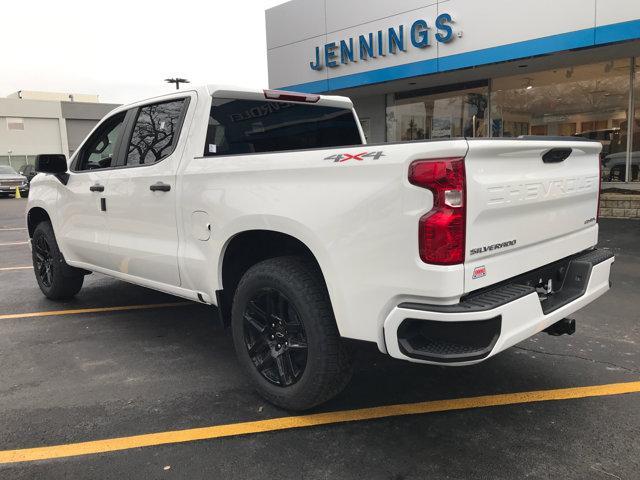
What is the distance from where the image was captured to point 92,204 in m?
4.65

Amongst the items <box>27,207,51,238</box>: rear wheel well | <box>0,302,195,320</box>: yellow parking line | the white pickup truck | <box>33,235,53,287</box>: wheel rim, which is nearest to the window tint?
the white pickup truck

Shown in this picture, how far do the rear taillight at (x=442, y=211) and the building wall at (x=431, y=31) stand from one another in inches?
352

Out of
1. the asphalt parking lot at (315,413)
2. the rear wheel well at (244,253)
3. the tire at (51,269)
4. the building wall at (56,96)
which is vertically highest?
the building wall at (56,96)

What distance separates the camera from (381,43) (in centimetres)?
1288

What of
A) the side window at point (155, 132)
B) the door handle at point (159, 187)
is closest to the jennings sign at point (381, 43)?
the side window at point (155, 132)

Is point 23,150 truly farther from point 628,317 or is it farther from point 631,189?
point 628,317

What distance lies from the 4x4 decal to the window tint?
54.2 inches

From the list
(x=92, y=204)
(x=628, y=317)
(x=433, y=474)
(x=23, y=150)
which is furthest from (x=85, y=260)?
(x=23, y=150)

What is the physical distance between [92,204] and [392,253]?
3206 mm

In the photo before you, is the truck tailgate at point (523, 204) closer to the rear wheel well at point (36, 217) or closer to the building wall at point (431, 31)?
the rear wheel well at point (36, 217)

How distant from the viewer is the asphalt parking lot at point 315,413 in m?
2.65

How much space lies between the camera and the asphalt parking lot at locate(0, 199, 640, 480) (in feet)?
8.70

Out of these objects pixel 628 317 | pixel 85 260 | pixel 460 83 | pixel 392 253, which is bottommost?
pixel 628 317

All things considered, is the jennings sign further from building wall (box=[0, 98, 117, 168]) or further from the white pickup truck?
building wall (box=[0, 98, 117, 168])
